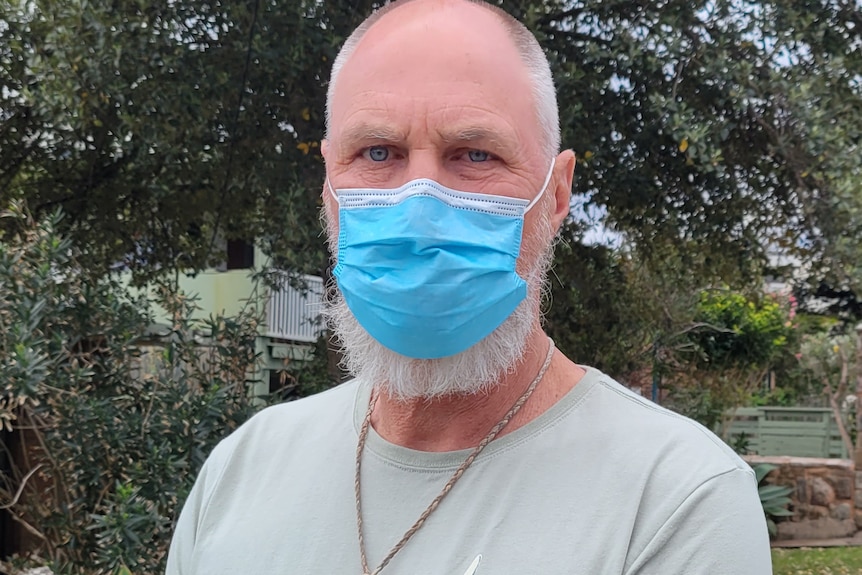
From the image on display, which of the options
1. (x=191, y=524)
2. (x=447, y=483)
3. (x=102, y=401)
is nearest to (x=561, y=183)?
(x=447, y=483)

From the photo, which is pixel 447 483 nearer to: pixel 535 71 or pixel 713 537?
pixel 713 537

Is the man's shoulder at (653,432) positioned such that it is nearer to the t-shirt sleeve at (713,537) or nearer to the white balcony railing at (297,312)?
the t-shirt sleeve at (713,537)

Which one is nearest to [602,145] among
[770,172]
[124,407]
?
[770,172]

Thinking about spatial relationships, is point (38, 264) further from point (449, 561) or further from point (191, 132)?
point (449, 561)

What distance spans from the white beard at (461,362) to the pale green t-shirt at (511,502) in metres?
0.12

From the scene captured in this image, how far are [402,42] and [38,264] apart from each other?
102 inches

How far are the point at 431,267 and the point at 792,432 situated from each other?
13.9m

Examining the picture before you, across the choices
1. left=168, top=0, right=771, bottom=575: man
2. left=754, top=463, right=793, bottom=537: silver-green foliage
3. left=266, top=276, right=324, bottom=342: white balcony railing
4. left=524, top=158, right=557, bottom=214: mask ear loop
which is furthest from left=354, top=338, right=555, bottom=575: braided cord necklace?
left=754, top=463, right=793, bottom=537: silver-green foliage

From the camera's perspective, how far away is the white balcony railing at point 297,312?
180 inches

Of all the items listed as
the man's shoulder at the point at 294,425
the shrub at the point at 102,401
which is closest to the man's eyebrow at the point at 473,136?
the man's shoulder at the point at 294,425

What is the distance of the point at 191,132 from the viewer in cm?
448

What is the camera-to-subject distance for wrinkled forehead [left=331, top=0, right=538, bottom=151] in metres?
1.55

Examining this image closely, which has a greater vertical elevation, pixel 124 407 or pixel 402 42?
pixel 402 42

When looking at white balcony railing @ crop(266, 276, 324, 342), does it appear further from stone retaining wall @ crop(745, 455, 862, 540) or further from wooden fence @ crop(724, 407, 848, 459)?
wooden fence @ crop(724, 407, 848, 459)
